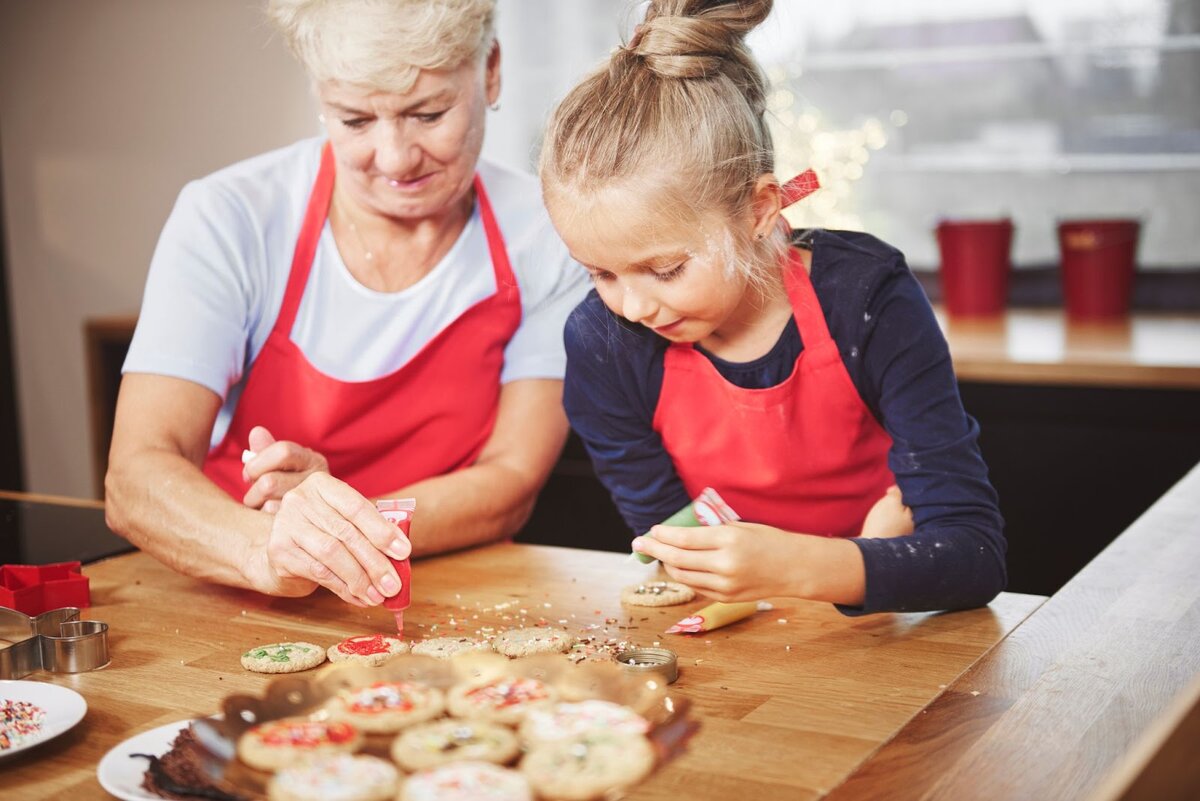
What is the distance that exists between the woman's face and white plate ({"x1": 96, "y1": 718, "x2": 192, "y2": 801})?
32.6 inches

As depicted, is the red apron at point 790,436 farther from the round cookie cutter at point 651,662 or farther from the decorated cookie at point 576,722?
the decorated cookie at point 576,722

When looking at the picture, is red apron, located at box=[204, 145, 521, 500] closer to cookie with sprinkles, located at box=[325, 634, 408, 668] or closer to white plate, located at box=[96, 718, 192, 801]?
cookie with sprinkles, located at box=[325, 634, 408, 668]

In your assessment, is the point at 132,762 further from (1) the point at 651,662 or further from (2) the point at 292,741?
(1) the point at 651,662

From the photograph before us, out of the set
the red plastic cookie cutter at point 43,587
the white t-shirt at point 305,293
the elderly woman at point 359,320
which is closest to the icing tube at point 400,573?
the elderly woman at point 359,320

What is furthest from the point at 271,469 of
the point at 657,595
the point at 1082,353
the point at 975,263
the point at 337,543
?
the point at 975,263

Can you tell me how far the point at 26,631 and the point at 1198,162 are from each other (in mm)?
2916

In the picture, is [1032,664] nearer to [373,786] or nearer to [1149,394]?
[373,786]

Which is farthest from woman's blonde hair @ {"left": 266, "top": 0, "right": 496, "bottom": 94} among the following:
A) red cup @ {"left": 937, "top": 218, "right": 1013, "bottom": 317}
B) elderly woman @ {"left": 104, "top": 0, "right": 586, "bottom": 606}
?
red cup @ {"left": 937, "top": 218, "right": 1013, "bottom": 317}

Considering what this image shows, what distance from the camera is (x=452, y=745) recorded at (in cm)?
88

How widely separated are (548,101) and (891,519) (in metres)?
1.93

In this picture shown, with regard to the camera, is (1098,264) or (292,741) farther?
(1098,264)

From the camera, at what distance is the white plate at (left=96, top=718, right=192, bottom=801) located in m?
0.86

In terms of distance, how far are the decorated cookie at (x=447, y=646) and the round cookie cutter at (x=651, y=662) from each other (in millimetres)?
137

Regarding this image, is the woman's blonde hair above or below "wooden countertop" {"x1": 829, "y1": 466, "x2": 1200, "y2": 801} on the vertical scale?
above
